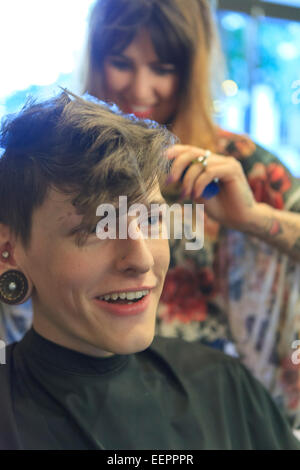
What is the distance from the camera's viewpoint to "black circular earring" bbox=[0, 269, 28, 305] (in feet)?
2.41

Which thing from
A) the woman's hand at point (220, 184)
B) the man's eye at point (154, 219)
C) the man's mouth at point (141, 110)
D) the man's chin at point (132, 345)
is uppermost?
the man's mouth at point (141, 110)

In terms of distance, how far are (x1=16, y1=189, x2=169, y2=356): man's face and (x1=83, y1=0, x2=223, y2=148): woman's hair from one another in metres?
0.24

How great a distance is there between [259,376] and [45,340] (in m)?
0.57

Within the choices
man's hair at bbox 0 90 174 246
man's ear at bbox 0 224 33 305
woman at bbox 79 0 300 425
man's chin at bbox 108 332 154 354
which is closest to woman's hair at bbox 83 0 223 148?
woman at bbox 79 0 300 425

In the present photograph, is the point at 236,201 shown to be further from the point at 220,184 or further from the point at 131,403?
the point at 131,403

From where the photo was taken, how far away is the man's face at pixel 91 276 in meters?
0.71

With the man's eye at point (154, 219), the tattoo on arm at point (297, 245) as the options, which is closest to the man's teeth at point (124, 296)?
the man's eye at point (154, 219)

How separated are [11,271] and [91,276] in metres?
0.13

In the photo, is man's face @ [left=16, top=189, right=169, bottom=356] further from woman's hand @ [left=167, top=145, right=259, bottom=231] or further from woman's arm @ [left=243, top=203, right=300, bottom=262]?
woman's arm @ [left=243, top=203, right=300, bottom=262]

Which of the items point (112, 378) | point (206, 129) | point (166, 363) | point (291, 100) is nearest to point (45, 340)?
point (112, 378)

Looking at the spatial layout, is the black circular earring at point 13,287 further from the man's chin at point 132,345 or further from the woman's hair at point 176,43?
the woman's hair at point 176,43

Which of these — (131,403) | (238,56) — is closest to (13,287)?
(131,403)

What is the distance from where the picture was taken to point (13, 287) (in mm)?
743
